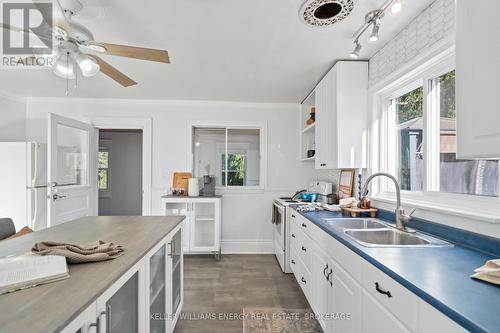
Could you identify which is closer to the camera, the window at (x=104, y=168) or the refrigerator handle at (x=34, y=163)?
the refrigerator handle at (x=34, y=163)

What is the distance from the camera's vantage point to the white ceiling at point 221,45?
5.39ft

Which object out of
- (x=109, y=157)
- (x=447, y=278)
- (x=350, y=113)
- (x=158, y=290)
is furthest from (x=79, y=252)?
(x=109, y=157)

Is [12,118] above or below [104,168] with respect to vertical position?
above

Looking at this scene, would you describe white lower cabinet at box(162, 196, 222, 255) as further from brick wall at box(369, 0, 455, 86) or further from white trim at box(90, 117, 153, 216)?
brick wall at box(369, 0, 455, 86)

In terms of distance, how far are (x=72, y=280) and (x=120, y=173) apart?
17.9 ft

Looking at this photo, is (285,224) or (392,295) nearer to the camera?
(392,295)

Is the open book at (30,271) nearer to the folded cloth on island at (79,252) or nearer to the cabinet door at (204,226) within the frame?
the folded cloth on island at (79,252)

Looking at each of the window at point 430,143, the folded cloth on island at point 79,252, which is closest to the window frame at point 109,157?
the folded cloth on island at point 79,252

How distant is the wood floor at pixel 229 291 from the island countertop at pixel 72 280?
99 centimetres

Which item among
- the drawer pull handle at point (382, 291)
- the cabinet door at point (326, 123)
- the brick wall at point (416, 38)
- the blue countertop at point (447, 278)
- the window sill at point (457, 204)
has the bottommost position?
the drawer pull handle at point (382, 291)

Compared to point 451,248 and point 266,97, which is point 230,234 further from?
point 451,248

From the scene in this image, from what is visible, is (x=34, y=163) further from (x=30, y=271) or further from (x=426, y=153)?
(x=426, y=153)

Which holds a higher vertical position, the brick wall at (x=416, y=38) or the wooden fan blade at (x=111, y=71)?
the brick wall at (x=416, y=38)

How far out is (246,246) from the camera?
388cm
